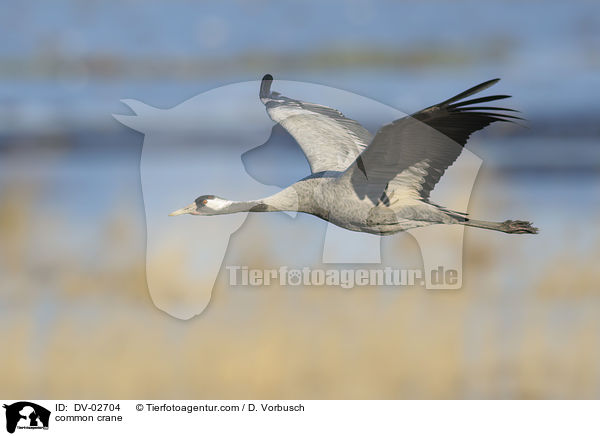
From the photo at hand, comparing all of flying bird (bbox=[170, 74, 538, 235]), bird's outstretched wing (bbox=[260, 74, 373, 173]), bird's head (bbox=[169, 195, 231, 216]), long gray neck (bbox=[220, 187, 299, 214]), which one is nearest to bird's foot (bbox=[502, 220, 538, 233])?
flying bird (bbox=[170, 74, 538, 235])

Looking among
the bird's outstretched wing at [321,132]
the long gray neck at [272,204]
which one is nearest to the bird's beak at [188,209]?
the long gray neck at [272,204]

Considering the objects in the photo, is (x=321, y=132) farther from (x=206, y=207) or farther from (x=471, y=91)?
(x=471, y=91)

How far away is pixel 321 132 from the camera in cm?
287

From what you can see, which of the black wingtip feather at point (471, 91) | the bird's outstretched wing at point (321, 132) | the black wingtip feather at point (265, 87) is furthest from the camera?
the black wingtip feather at point (265, 87)

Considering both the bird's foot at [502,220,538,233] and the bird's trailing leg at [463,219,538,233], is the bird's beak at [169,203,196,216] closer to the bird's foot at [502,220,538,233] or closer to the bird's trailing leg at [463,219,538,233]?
the bird's trailing leg at [463,219,538,233]

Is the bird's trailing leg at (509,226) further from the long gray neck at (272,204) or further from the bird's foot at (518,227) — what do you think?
the long gray neck at (272,204)

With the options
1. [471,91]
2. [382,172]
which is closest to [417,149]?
[382,172]

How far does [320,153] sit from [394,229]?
1.47 ft

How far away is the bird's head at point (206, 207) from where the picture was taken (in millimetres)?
2836

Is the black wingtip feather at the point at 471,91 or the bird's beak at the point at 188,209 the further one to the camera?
the bird's beak at the point at 188,209

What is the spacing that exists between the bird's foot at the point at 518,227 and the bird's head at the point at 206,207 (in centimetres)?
107
